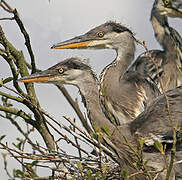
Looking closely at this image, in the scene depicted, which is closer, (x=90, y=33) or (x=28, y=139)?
(x=28, y=139)

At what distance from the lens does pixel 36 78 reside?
3309 millimetres

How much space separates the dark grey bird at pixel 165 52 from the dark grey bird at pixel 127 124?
1429 millimetres

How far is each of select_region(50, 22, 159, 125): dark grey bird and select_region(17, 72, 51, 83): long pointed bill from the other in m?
0.41

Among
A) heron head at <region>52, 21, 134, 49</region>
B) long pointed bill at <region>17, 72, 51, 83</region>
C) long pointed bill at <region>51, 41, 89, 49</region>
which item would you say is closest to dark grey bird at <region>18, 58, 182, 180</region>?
long pointed bill at <region>17, 72, 51, 83</region>

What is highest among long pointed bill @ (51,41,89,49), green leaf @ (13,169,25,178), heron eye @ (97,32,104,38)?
heron eye @ (97,32,104,38)

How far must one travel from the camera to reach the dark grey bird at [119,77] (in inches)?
150

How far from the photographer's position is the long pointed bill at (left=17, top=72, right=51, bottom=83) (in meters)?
3.09

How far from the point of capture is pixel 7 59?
9.46ft

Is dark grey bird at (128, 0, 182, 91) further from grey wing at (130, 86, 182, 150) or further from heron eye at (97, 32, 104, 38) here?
grey wing at (130, 86, 182, 150)

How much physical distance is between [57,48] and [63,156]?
50.7 inches

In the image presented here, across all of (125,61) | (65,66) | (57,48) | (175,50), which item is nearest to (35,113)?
(65,66)

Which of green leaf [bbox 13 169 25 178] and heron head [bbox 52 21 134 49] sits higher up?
heron head [bbox 52 21 134 49]

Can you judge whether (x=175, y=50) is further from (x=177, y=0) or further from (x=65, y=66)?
(x=65, y=66)

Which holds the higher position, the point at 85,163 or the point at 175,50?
the point at 175,50
